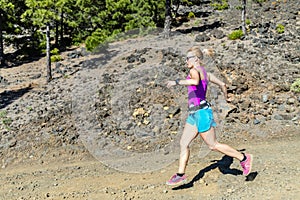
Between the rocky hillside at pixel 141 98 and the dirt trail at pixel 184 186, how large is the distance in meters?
1.74

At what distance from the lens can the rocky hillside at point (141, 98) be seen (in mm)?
13516

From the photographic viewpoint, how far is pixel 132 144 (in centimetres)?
1286

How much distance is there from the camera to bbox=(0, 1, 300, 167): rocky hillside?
13.5 metres

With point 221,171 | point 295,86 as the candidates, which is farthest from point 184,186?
point 295,86

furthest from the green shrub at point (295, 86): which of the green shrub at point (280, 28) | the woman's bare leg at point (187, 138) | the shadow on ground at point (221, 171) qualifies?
the green shrub at point (280, 28)

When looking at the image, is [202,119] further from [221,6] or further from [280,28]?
[221,6]

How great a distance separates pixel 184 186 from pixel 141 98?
28.5 feet

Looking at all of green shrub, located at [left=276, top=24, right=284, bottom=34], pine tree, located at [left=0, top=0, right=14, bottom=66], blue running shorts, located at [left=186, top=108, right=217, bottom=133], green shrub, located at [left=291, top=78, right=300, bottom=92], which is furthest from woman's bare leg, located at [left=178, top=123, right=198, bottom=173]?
pine tree, located at [left=0, top=0, right=14, bottom=66]

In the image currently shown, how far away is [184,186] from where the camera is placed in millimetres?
7961

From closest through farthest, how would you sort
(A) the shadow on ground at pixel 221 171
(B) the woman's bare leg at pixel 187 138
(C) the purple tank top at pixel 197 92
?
(C) the purple tank top at pixel 197 92
(B) the woman's bare leg at pixel 187 138
(A) the shadow on ground at pixel 221 171

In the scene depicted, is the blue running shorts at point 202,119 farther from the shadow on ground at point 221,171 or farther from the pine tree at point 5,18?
the pine tree at point 5,18

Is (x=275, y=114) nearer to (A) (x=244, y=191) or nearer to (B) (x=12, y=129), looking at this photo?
(A) (x=244, y=191)

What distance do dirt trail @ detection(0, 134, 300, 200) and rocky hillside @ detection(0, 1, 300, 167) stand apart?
1743 mm

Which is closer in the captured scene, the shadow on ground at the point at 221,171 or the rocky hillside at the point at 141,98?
the shadow on ground at the point at 221,171
